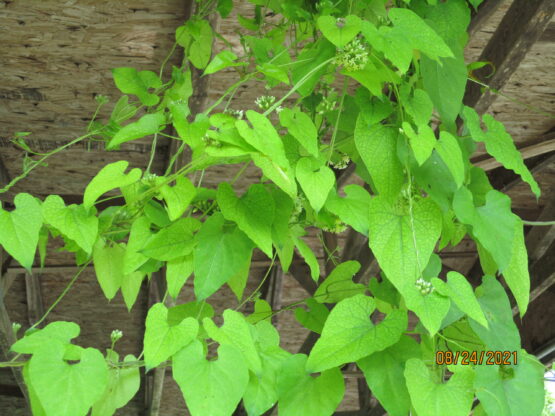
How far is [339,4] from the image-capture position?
1280 mm

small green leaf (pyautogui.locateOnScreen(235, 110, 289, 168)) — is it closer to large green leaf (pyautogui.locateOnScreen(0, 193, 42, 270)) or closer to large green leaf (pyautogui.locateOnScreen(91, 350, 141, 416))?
large green leaf (pyautogui.locateOnScreen(0, 193, 42, 270))

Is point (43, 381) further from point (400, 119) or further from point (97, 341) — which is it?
point (97, 341)

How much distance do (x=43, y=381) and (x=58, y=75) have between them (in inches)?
80.2

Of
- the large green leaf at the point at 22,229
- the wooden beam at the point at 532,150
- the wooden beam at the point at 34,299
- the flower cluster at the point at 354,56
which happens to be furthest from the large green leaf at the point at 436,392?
the wooden beam at the point at 34,299

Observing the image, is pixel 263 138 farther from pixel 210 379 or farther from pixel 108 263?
pixel 108 263

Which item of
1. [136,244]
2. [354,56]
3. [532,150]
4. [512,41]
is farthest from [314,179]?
[532,150]

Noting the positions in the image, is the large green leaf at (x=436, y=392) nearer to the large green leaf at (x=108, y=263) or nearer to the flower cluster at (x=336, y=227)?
the flower cluster at (x=336, y=227)

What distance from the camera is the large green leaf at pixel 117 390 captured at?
1170 mm

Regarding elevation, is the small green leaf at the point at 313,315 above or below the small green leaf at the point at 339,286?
below

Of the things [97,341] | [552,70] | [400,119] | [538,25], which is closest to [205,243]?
[400,119]

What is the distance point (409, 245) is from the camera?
98 cm

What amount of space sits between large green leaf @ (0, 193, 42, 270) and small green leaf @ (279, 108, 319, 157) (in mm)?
380

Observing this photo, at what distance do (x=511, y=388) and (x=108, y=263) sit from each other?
704 mm

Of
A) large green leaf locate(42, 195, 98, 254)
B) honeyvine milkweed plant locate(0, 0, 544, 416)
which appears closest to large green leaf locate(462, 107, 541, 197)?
honeyvine milkweed plant locate(0, 0, 544, 416)
